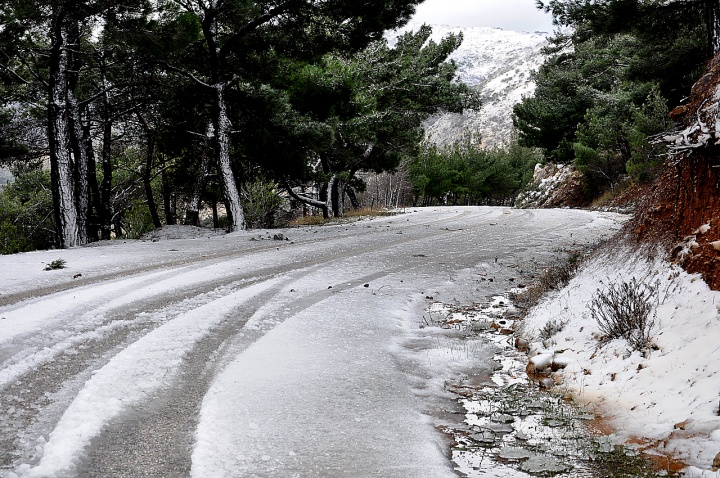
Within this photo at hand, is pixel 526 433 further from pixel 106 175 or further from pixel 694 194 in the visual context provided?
pixel 106 175

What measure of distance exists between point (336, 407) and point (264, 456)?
0.76 meters

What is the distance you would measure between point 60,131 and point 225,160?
13.4 feet

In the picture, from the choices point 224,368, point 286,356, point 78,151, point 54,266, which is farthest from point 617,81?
point 224,368

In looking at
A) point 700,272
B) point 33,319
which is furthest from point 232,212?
point 700,272

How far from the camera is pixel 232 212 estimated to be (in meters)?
14.6

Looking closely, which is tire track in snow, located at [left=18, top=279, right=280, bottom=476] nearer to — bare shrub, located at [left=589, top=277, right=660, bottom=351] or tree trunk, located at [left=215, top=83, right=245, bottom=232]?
bare shrub, located at [left=589, top=277, right=660, bottom=351]

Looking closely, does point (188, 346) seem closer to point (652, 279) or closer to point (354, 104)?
point (652, 279)

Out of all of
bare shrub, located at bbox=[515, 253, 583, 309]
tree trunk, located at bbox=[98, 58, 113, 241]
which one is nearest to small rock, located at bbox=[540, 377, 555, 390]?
bare shrub, located at bbox=[515, 253, 583, 309]

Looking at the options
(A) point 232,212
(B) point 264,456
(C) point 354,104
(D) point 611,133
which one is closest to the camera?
(B) point 264,456

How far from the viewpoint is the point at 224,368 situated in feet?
12.5

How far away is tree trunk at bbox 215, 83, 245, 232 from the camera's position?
1409 centimetres

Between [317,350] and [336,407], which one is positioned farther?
[317,350]

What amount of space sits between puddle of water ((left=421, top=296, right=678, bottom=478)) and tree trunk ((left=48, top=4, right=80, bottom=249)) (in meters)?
10.9

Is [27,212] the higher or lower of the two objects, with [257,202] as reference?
higher
